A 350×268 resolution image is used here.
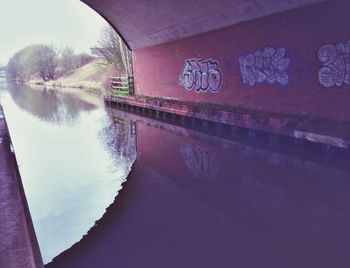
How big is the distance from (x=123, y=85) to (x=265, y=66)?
45.8ft

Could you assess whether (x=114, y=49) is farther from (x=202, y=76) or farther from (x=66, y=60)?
(x=66, y=60)

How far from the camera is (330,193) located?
20.1 ft

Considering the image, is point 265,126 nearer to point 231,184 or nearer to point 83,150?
point 231,184

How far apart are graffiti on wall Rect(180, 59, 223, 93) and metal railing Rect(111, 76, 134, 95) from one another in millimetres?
6982

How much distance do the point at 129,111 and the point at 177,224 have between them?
15.0 m

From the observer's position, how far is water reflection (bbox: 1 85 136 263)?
17.3 feet

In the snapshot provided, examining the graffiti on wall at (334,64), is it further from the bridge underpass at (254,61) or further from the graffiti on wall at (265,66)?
the graffiti on wall at (265,66)

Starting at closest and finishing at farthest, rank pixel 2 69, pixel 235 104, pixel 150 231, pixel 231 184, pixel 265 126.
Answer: pixel 150 231
pixel 231 184
pixel 265 126
pixel 235 104
pixel 2 69

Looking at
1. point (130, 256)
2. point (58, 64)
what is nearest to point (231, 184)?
point (130, 256)

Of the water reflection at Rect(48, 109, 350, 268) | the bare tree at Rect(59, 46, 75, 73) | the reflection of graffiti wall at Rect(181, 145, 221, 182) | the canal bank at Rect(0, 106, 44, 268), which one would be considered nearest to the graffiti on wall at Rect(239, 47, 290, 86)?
the water reflection at Rect(48, 109, 350, 268)

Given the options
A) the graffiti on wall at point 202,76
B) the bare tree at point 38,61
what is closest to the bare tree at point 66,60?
the bare tree at point 38,61

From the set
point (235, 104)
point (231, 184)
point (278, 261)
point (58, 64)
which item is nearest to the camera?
point (278, 261)

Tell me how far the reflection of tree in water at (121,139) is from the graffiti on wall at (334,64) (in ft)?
16.5

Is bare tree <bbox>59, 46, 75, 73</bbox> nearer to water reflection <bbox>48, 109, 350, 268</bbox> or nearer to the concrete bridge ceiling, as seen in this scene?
the concrete bridge ceiling
